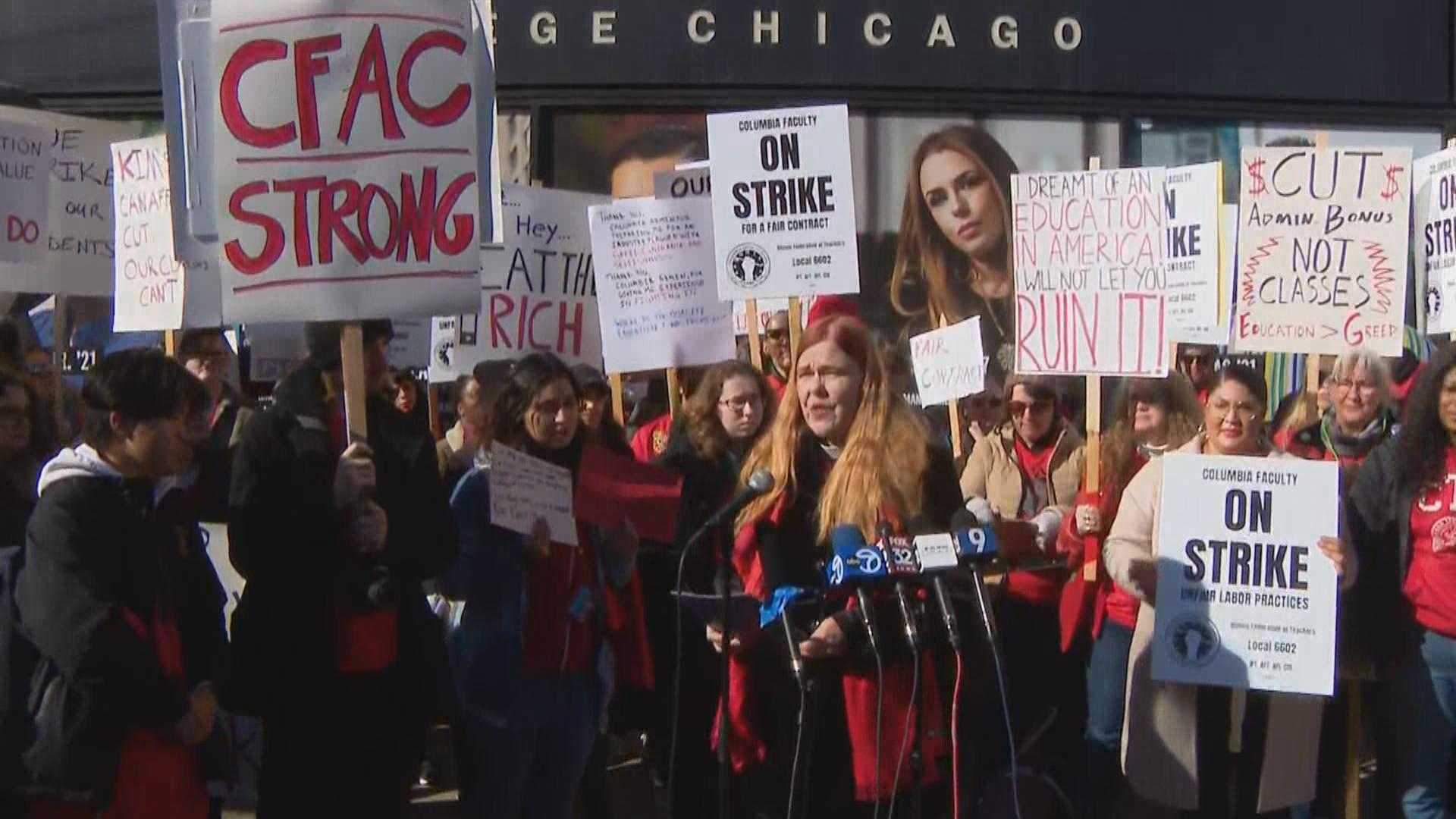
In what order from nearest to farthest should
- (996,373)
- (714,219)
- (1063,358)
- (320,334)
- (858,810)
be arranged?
(858,810), (320,334), (1063,358), (714,219), (996,373)

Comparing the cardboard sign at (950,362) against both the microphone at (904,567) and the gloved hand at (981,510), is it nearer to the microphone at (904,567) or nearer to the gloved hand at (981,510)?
the gloved hand at (981,510)

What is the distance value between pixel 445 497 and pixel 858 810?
139 cm

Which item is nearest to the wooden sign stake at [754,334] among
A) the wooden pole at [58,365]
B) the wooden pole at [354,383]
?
the wooden pole at [58,365]

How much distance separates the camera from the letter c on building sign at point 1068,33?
12266 millimetres

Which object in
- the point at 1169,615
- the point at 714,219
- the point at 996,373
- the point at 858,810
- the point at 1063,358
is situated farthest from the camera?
the point at 996,373

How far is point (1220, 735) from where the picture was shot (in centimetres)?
601

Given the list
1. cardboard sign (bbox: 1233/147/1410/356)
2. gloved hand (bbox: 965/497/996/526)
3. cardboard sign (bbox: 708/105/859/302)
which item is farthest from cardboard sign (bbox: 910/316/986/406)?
gloved hand (bbox: 965/497/996/526)

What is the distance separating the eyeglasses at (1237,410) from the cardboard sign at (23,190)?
15.4 feet

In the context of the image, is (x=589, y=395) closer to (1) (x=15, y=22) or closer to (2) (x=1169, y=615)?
(2) (x=1169, y=615)

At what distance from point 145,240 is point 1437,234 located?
5.35 m

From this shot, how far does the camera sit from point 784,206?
299 inches

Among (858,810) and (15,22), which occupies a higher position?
(15,22)

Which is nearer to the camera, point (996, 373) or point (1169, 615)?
point (1169, 615)

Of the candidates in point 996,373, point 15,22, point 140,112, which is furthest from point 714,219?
point 15,22
